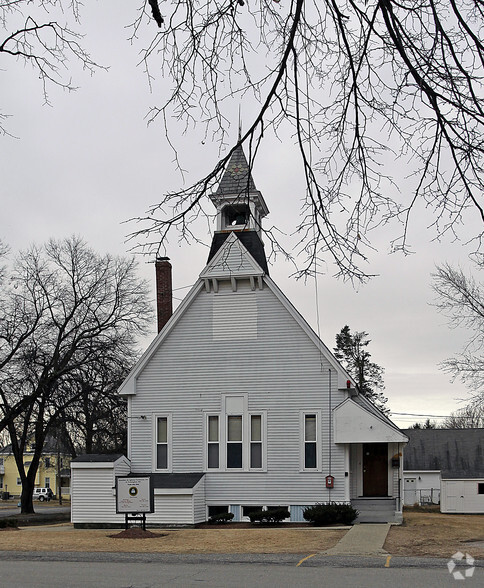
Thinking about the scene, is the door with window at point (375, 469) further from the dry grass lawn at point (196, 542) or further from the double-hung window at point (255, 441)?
the dry grass lawn at point (196, 542)

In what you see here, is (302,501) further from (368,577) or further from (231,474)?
(368,577)

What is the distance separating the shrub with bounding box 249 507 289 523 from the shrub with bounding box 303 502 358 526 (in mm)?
977

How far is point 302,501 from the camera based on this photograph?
3062cm

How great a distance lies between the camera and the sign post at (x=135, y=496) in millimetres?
25781

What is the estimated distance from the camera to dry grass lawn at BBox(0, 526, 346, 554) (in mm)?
20422

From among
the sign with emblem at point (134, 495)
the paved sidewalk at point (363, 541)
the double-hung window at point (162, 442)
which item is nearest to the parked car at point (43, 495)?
the double-hung window at point (162, 442)

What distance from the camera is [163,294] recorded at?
36.5m

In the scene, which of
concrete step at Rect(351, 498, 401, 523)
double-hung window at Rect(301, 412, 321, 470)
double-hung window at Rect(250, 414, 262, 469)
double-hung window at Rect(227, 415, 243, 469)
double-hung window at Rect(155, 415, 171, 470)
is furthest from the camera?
double-hung window at Rect(155, 415, 171, 470)

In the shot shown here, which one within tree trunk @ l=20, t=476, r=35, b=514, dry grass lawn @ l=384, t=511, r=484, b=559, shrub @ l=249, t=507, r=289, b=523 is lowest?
tree trunk @ l=20, t=476, r=35, b=514

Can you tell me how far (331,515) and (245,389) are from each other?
5.91 metres

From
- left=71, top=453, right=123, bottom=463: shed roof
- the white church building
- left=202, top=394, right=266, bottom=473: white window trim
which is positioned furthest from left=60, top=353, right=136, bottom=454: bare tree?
left=202, top=394, right=266, bottom=473: white window trim

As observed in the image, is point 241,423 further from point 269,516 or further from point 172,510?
point 172,510

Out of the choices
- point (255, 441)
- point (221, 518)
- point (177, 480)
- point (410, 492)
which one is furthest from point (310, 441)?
point (410, 492)

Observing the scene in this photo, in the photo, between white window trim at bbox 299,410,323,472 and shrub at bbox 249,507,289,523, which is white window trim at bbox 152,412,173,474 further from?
white window trim at bbox 299,410,323,472
